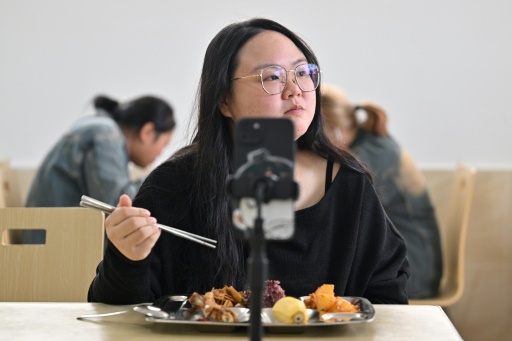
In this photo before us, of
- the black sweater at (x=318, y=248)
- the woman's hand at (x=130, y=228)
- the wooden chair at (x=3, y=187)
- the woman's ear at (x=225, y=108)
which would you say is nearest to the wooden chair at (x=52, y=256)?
the black sweater at (x=318, y=248)

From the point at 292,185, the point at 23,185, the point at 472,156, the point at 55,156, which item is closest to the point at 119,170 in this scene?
the point at 55,156

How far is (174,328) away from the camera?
1.26 meters

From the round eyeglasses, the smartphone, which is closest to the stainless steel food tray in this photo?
the smartphone

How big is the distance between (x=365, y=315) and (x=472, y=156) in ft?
9.23

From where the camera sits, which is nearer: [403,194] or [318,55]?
[403,194]

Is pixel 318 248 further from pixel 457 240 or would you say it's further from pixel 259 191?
pixel 457 240

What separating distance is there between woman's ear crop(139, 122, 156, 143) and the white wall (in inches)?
16.2

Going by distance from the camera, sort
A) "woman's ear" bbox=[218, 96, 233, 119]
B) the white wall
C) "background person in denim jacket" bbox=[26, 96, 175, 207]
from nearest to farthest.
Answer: "woman's ear" bbox=[218, 96, 233, 119]
"background person in denim jacket" bbox=[26, 96, 175, 207]
the white wall

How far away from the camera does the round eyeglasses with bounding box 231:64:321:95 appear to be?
160 cm

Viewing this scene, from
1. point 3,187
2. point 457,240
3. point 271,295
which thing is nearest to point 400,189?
point 457,240

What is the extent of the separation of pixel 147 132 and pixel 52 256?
1647 millimetres

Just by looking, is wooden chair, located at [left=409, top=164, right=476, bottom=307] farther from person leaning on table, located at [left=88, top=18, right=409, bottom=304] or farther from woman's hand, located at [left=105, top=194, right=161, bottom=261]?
woman's hand, located at [left=105, top=194, right=161, bottom=261]

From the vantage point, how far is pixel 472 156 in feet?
12.9

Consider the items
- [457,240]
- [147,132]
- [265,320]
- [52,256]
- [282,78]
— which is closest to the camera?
[265,320]
